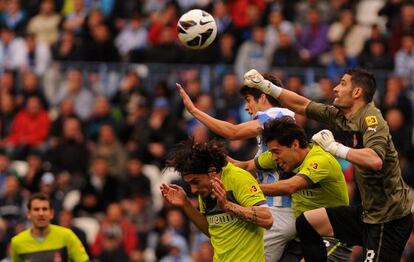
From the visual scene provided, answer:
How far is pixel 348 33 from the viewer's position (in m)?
25.2

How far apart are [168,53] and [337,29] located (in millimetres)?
2887

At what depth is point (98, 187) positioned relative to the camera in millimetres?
23516

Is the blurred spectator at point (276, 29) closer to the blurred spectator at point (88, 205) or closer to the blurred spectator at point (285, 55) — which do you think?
the blurred spectator at point (285, 55)

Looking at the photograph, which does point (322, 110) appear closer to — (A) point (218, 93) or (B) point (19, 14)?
(A) point (218, 93)

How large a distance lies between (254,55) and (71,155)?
3459 millimetres

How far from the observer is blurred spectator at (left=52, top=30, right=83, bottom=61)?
26266 millimetres

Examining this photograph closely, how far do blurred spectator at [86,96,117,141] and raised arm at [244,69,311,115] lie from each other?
9.77 m

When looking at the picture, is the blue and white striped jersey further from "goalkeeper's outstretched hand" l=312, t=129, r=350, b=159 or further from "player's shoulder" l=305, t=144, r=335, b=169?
"goalkeeper's outstretched hand" l=312, t=129, r=350, b=159

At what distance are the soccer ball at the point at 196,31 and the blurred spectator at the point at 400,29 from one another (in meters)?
9.51

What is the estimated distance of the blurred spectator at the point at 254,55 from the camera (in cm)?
2481

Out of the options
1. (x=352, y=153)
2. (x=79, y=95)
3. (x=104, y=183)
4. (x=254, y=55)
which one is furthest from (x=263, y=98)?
(x=79, y=95)

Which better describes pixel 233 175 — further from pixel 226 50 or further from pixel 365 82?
pixel 226 50

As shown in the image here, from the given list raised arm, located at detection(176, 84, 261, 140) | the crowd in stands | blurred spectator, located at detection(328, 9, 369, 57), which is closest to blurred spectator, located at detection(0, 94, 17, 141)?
the crowd in stands

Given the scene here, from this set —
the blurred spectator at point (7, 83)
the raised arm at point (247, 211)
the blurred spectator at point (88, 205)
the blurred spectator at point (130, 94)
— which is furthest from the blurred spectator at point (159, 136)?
the raised arm at point (247, 211)
